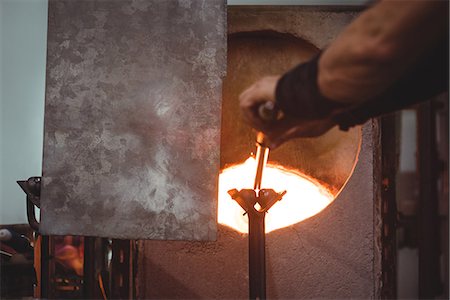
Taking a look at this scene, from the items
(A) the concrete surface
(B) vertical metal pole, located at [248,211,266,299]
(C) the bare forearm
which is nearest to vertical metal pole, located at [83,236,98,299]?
(A) the concrete surface

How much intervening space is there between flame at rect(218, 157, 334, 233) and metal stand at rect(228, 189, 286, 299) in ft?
2.19

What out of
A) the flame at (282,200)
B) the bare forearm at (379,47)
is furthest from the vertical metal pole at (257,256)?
the bare forearm at (379,47)

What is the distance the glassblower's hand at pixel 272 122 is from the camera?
1.41m

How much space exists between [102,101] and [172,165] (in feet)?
1.33

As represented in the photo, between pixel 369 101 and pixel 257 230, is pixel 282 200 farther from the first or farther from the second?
pixel 369 101

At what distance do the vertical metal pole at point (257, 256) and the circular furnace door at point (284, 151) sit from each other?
2.38 feet

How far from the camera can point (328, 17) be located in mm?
2832

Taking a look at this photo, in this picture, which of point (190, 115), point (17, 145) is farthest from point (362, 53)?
point (17, 145)

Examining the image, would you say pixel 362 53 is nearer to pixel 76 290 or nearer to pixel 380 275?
pixel 380 275

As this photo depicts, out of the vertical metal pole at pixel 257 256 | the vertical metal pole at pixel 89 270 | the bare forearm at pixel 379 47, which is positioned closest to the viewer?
the bare forearm at pixel 379 47

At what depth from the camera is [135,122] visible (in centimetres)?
213

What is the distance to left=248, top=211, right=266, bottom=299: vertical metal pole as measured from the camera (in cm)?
200

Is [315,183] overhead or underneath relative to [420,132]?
underneath

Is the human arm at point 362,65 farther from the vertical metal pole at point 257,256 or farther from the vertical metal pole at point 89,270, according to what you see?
the vertical metal pole at point 89,270
